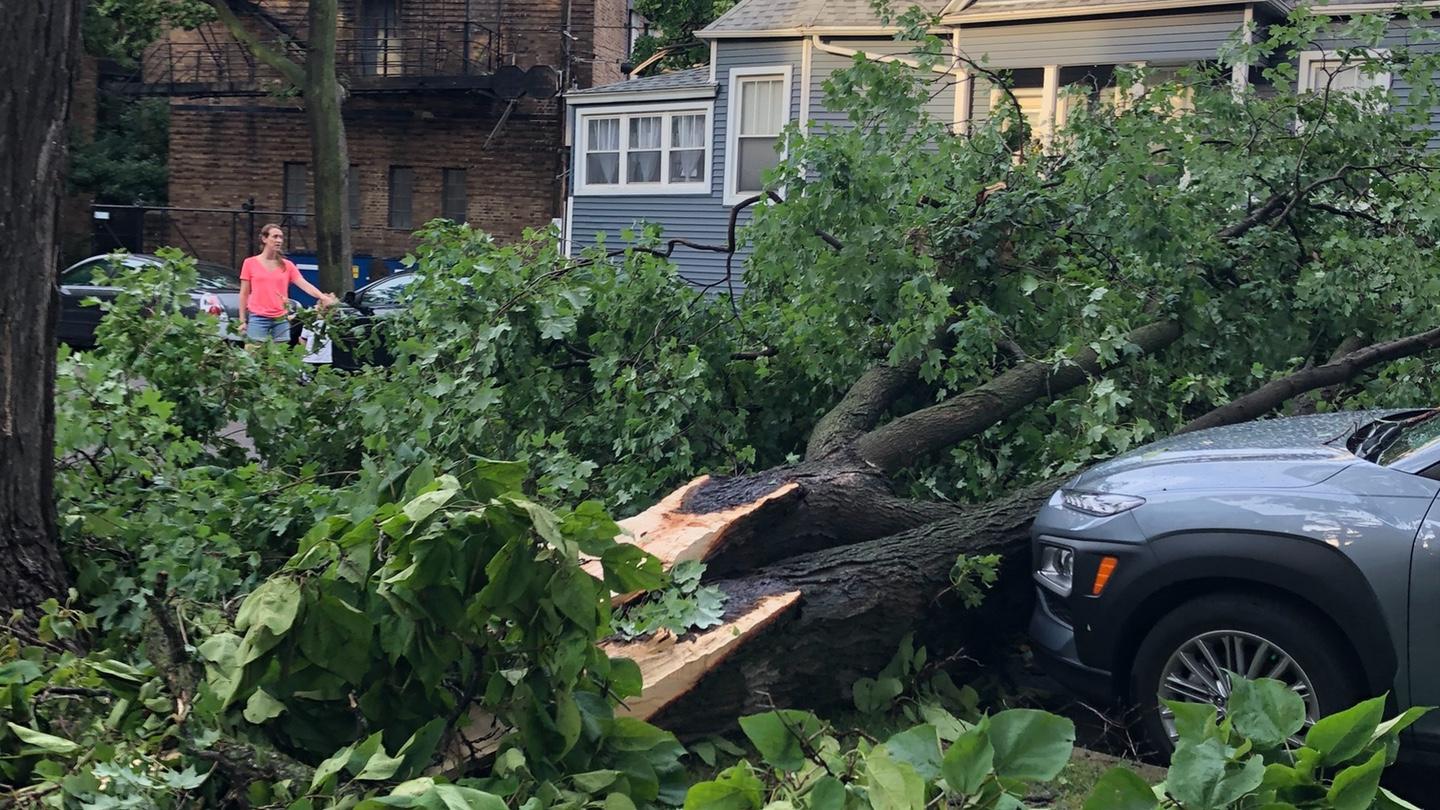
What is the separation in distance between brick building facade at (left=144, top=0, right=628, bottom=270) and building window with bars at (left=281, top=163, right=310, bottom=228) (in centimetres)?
3

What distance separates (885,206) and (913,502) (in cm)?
176

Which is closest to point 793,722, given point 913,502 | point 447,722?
point 447,722

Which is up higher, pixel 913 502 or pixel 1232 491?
pixel 1232 491

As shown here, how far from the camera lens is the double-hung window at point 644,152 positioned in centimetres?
2525

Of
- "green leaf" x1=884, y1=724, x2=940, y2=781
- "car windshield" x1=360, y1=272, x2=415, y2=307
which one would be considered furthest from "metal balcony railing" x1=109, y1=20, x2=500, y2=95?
"green leaf" x1=884, y1=724, x2=940, y2=781

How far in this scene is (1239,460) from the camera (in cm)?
464

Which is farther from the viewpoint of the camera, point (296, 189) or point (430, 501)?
point (296, 189)

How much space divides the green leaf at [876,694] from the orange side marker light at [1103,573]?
769mm

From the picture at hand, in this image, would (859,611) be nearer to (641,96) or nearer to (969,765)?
(969,765)

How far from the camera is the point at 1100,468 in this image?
16.5 ft

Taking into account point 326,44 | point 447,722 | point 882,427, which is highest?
point 326,44

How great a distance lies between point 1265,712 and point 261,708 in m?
2.42

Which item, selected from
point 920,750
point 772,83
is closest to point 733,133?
point 772,83

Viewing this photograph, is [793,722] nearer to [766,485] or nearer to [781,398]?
[766,485]
